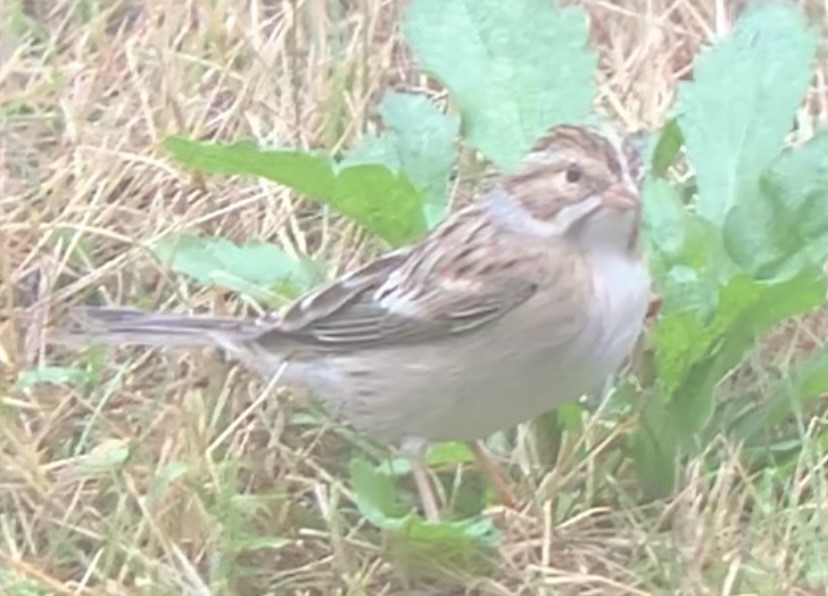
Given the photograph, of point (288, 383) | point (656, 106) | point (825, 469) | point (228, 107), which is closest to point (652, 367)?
point (825, 469)

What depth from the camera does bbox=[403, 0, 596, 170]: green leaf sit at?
136 inches

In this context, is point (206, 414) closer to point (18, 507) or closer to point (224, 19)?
point (18, 507)

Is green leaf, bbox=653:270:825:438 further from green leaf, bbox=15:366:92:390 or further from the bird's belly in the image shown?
green leaf, bbox=15:366:92:390

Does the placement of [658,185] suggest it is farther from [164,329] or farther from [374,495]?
[164,329]

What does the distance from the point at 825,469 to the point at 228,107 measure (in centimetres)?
137

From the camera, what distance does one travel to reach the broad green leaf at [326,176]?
10.7 feet

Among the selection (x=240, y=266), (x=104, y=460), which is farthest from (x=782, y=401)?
(x=104, y=460)

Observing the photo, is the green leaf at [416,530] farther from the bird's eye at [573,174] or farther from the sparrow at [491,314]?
the bird's eye at [573,174]

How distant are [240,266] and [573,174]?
64 centimetres

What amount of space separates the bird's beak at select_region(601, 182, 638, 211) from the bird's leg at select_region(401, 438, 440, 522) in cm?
43

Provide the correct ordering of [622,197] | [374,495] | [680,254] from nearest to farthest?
1. [622,197]
2. [374,495]
3. [680,254]

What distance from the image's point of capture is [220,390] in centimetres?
339

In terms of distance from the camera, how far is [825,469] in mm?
3201

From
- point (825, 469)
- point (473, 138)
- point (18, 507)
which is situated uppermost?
point (473, 138)
